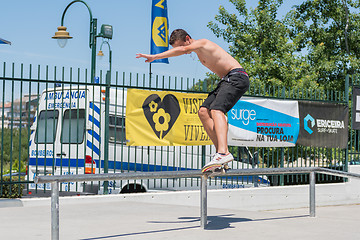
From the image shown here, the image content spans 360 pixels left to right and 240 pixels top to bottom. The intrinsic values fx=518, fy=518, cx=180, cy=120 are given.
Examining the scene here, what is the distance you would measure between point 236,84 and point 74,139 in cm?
542

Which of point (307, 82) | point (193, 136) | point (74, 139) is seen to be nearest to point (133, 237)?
point (193, 136)

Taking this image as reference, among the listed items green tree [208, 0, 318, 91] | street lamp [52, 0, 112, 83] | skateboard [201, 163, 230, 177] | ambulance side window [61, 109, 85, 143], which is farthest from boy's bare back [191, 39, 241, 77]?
green tree [208, 0, 318, 91]

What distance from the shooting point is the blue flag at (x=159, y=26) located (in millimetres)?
16516

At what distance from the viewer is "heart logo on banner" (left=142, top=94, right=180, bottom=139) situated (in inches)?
359

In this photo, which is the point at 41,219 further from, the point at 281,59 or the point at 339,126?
the point at 281,59

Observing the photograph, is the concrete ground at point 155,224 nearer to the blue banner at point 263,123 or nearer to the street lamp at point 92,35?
the blue banner at point 263,123

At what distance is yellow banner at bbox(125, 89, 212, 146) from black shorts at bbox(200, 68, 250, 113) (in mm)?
3198

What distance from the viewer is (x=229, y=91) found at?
19.0ft

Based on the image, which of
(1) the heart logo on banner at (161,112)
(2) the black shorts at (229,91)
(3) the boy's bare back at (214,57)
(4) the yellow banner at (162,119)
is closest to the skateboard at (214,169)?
(2) the black shorts at (229,91)

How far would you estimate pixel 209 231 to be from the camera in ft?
19.0

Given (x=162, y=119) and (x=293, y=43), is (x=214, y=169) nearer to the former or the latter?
(x=162, y=119)

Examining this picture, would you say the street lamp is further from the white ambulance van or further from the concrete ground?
the concrete ground

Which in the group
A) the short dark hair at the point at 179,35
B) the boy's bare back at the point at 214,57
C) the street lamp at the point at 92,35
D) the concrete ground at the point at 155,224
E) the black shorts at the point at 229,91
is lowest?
the concrete ground at the point at 155,224

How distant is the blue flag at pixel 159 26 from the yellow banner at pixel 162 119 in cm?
715
